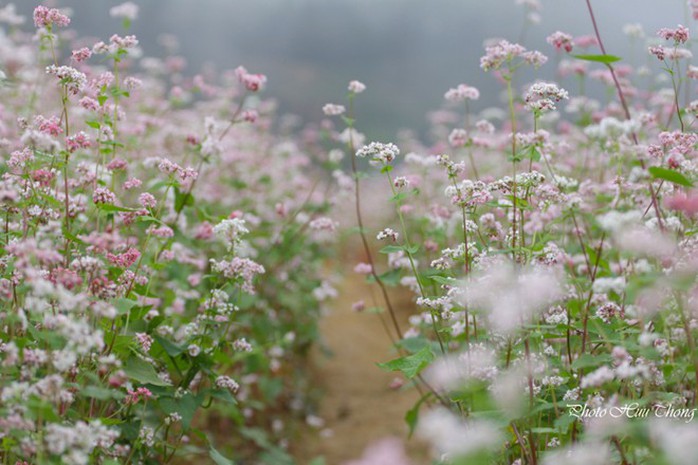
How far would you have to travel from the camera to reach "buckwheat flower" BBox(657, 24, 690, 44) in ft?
7.16

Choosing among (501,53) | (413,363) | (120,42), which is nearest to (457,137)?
(501,53)

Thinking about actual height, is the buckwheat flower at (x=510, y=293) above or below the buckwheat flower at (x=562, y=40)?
below

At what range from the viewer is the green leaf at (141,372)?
1982mm

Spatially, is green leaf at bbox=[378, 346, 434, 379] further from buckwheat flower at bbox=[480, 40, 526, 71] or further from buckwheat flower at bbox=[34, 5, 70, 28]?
buckwheat flower at bbox=[34, 5, 70, 28]

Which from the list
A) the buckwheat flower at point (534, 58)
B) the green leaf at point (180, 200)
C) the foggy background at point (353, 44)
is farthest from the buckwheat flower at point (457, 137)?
the foggy background at point (353, 44)

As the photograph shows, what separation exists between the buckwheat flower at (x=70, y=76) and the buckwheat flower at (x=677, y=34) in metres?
1.85

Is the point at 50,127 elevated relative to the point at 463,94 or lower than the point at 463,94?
lower

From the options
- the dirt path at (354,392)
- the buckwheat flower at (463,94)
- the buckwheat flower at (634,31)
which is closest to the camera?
the buckwheat flower at (463,94)

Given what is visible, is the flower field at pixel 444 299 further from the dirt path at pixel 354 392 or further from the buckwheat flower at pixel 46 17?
the dirt path at pixel 354 392

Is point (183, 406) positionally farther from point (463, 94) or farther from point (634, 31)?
point (634, 31)

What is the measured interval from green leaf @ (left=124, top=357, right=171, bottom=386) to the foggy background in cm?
554

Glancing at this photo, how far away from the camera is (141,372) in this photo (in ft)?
6.65

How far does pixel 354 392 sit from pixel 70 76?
3.45m

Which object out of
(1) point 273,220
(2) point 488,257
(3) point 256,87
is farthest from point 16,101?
(2) point 488,257
